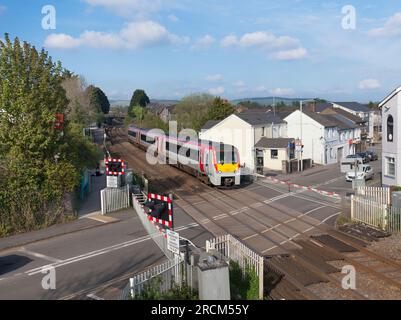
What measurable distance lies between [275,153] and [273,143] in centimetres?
124

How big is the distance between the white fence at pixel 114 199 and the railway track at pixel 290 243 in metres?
3.03

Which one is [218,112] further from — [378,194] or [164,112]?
[164,112]

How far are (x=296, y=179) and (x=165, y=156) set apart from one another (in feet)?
38.4

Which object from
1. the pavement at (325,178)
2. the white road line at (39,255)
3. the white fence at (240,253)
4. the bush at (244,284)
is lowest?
the pavement at (325,178)

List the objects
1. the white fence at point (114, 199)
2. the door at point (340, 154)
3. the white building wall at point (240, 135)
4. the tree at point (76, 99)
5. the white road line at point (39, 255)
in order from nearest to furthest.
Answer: the white road line at point (39, 255) < the white fence at point (114, 199) < the white building wall at point (240, 135) < the tree at point (76, 99) < the door at point (340, 154)

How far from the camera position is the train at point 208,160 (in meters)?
26.4

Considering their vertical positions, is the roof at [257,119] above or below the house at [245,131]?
above

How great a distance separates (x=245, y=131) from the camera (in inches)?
1726

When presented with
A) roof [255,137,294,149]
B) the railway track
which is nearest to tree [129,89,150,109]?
roof [255,137,294,149]

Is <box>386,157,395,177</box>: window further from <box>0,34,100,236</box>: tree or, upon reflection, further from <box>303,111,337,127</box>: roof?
<box>0,34,100,236</box>: tree

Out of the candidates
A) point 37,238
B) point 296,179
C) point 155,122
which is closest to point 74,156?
point 37,238

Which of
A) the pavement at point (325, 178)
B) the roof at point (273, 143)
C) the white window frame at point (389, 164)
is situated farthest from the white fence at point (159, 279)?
the roof at point (273, 143)

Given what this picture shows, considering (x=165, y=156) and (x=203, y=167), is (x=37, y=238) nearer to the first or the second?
(x=203, y=167)

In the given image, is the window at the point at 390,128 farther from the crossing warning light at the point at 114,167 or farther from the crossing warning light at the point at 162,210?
the crossing warning light at the point at 162,210
